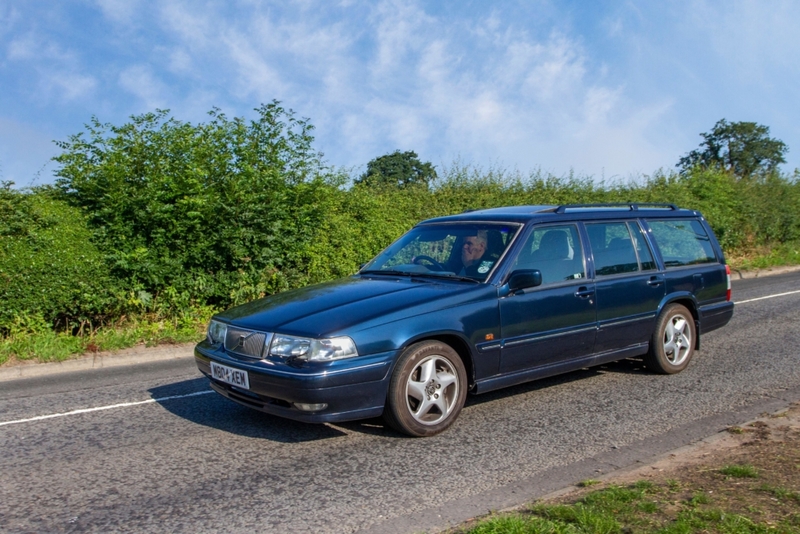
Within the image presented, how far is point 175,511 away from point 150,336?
6.57 meters

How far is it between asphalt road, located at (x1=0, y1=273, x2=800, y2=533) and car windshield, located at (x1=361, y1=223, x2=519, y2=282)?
1.28 m

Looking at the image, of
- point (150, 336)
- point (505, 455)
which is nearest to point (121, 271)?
point (150, 336)

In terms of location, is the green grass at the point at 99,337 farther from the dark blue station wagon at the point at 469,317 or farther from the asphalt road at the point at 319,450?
the dark blue station wagon at the point at 469,317

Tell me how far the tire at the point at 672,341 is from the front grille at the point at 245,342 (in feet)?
13.6

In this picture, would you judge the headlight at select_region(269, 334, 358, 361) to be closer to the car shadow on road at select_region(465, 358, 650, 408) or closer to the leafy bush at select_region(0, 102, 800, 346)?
the car shadow on road at select_region(465, 358, 650, 408)

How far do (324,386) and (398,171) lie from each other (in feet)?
58.2

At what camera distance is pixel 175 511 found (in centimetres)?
429

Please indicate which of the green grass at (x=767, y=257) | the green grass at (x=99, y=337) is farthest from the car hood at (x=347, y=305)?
the green grass at (x=767, y=257)

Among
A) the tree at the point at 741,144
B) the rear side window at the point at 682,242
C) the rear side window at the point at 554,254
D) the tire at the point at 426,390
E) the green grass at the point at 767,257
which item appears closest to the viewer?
the tire at the point at 426,390

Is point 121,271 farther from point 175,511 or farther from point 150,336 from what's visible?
point 175,511

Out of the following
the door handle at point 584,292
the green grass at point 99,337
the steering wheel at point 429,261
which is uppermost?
the steering wheel at point 429,261

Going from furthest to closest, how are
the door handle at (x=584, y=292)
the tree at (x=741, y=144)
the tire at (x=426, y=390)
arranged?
the tree at (x=741, y=144) < the door handle at (x=584, y=292) < the tire at (x=426, y=390)

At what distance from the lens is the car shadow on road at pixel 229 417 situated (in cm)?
579

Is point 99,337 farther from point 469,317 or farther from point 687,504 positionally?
point 687,504
